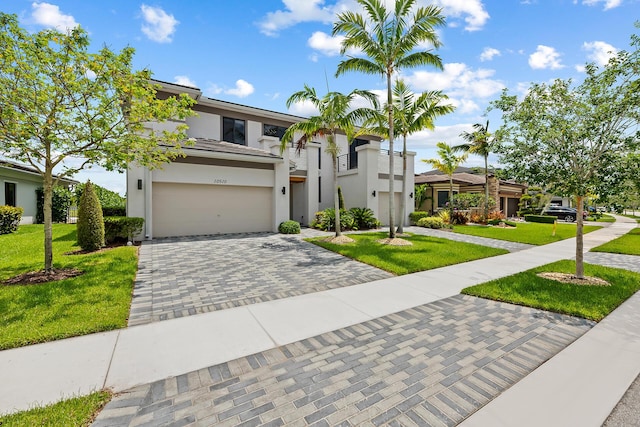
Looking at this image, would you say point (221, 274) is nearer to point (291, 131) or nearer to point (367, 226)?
point (291, 131)

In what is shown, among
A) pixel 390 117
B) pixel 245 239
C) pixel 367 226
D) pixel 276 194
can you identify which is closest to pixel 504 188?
pixel 367 226

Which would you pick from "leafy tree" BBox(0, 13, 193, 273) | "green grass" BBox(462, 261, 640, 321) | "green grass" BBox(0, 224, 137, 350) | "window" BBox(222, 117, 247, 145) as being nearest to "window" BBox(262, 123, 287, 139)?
"window" BBox(222, 117, 247, 145)

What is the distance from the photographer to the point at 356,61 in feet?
40.5

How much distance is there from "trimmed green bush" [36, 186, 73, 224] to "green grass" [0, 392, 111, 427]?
76.7 ft

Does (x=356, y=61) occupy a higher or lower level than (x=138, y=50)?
higher

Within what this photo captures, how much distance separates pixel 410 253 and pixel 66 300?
368 inches

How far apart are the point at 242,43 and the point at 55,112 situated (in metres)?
6.99

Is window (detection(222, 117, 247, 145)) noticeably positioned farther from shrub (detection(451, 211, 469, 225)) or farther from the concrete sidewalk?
shrub (detection(451, 211, 469, 225))

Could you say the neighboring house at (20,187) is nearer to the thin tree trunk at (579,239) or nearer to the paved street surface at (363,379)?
the paved street surface at (363,379)

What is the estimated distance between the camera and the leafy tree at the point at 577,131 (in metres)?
6.06

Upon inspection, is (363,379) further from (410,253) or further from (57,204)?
(57,204)

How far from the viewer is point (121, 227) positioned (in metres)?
11.2

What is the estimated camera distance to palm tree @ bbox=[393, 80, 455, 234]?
1366 cm

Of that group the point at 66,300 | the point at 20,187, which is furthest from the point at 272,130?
the point at 66,300
